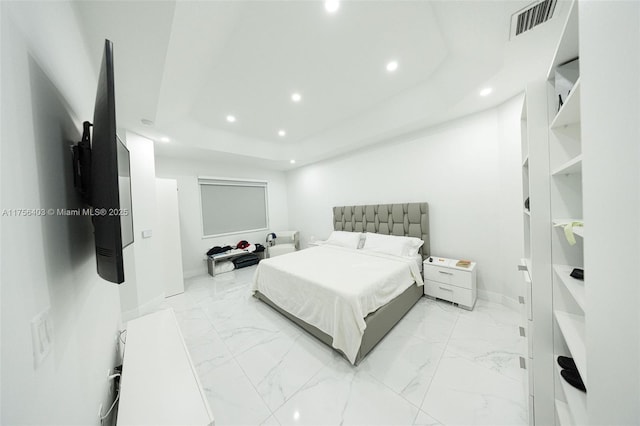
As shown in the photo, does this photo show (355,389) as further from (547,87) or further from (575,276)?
(547,87)

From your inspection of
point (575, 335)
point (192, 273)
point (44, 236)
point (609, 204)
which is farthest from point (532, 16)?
point (192, 273)

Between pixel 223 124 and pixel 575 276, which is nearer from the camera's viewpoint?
pixel 575 276

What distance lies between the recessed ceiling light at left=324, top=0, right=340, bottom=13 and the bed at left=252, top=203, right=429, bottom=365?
7.22 feet

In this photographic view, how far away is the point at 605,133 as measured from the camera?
0.52 metres

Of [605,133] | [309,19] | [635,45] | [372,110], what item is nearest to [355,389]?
[605,133]

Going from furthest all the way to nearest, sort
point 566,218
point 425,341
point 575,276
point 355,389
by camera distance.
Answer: point 425,341, point 355,389, point 566,218, point 575,276

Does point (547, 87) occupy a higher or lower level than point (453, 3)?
lower

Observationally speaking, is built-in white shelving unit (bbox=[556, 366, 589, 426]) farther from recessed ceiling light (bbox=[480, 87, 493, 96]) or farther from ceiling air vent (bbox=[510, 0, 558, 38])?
recessed ceiling light (bbox=[480, 87, 493, 96])

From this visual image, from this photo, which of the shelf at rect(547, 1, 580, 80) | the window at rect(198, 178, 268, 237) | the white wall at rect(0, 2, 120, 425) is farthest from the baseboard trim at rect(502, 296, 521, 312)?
the window at rect(198, 178, 268, 237)

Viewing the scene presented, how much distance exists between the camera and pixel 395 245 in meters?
2.85

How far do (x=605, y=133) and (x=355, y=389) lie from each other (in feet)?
6.10

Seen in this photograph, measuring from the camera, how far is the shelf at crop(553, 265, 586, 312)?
0.74 m

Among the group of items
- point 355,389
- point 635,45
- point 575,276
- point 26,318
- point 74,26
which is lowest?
point 355,389

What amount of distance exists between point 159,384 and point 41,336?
684 millimetres
